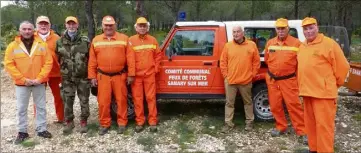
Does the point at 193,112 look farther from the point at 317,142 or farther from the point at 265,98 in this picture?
the point at 317,142

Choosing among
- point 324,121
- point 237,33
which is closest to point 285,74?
point 237,33

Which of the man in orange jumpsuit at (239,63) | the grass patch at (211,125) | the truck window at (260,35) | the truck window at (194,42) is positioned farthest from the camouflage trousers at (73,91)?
the truck window at (260,35)

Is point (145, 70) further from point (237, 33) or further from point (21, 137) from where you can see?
point (21, 137)

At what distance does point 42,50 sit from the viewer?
Result: 582 centimetres

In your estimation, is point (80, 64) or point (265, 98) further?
point (265, 98)

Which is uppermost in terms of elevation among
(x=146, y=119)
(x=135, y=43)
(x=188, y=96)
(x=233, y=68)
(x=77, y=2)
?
(x=77, y=2)

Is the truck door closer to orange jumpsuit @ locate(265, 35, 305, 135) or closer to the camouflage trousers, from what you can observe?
orange jumpsuit @ locate(265, 35, 305, 135)

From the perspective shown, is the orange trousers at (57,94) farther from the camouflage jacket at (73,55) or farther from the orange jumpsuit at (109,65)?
the orange jumpsuit at (109,65)

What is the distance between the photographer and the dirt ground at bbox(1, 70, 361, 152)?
5617mm

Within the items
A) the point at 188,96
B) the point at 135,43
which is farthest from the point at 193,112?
the point at 135,43

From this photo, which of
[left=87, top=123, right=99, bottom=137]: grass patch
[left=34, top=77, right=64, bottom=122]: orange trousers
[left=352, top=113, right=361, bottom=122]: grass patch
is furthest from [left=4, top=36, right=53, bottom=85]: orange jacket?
[left=352, top=113, right=361, bottom=122]: grass patch

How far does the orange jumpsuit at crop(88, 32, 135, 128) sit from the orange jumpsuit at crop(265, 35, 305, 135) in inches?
84.7

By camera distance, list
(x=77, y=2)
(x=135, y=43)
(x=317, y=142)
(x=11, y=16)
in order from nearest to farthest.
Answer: (x=317, y=142)
(x=135, y=43)
(x=77, y=2)
(x=11, y=16)

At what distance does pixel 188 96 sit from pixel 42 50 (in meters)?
2.44
